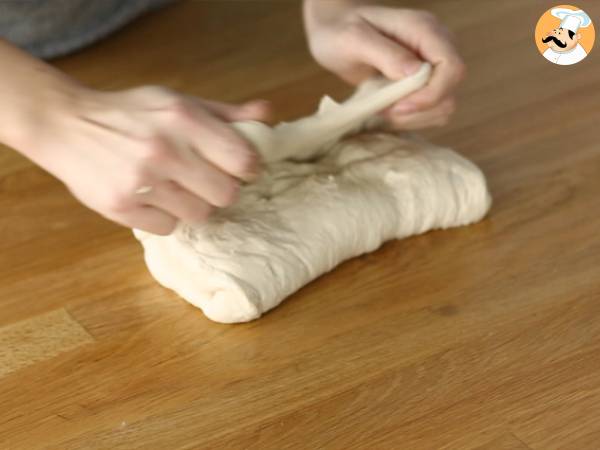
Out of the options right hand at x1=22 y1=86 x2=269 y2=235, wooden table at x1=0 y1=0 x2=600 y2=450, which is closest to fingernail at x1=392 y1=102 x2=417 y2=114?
wooden table at x1=0 y1=0 x2=600 y2=450

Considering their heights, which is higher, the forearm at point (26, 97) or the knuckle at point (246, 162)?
Answer: the knuckle at point (246, 162)

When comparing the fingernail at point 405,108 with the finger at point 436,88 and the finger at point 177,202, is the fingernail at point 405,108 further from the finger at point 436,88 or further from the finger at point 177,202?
the finger at point 177,202

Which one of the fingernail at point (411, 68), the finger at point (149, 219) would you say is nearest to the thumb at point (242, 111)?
the finger at point (149, 219)

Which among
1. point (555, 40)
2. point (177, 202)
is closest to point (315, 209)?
point (177, 202)

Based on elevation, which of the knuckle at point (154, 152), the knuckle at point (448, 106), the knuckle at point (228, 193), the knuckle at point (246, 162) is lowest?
the knuckle at point (228, 193)

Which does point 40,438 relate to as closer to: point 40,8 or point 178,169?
point 178,169

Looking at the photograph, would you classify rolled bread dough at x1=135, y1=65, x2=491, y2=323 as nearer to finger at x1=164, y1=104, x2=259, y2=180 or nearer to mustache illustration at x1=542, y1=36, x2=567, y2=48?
finger at x1=164, y1=104, x2=259, y2=180

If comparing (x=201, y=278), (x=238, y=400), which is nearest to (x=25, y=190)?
(x=201, y=278)

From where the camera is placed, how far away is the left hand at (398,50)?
1.11 meters

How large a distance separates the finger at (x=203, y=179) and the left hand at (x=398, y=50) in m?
0.28

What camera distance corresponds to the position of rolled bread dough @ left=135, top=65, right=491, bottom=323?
1.02 m

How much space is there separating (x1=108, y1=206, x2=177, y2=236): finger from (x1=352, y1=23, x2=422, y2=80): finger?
305 millimetres

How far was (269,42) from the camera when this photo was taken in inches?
63.1

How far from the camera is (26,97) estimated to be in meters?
0.92
